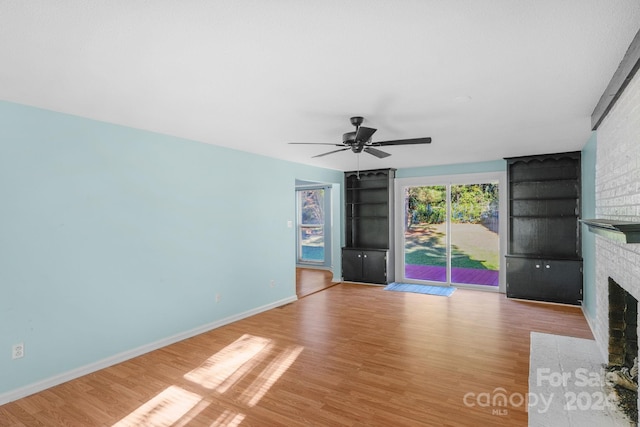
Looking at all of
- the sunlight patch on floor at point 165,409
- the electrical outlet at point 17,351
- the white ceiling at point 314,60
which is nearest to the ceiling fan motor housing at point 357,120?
the white ceiling at point 314,60

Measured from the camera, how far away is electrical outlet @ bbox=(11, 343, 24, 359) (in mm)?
2820

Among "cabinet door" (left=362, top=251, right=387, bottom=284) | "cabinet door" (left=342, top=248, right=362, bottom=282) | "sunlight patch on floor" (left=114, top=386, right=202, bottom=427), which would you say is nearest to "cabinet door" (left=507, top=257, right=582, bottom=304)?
"cabinet door" (left=362, top=251, right=387, bottom=284)

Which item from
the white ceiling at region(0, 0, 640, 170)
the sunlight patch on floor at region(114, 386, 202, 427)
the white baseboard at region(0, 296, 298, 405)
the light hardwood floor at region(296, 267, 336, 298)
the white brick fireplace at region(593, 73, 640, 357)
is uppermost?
the white ceiling at region(0, 0, 640, 170)

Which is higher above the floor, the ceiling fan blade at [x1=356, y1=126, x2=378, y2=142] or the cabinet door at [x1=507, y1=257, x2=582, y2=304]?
the ceiling fan blade at [x1=356, y1=126, x2=378, y2=142]

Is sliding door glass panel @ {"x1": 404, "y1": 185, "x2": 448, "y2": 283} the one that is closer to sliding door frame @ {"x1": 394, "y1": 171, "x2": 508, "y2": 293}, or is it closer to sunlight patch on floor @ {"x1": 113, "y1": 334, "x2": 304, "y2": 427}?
sliding door frame @ {"x1": 394, "y1": 171, "x2": 508, "y2": 293}

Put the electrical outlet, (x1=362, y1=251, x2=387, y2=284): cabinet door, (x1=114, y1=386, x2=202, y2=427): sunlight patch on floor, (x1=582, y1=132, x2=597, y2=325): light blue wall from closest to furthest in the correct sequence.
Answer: (x1=114, y1=386, x2=202, y2=427): sunlight patch on floor, the electrical outlet, (x1=582, y1=132, x2=597, y2=325): light blue wall, (x1=362, y1=251, x2=387, y2=284): cabinet door

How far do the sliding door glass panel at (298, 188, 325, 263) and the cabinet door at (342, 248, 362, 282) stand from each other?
1.99 m

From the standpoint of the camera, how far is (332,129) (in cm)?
375

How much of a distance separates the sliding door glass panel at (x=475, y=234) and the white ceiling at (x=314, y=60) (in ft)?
9.69

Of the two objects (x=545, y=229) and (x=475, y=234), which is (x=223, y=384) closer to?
(x=475, y=234)

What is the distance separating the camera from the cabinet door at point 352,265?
7404mm

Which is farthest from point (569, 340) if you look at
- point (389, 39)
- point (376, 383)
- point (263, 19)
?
point (263, 19)

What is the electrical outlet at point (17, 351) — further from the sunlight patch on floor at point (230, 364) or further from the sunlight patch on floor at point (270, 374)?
the sunlight patch on floor at point (270, 374)

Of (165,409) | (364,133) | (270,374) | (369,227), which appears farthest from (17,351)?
(369,227)
